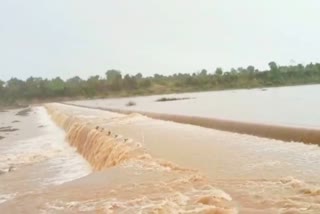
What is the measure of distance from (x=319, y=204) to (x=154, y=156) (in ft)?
16.3

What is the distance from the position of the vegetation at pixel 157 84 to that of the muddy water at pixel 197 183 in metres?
65.5

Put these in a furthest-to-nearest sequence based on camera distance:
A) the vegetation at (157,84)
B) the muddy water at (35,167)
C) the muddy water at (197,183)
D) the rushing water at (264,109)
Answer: the vegetation at (157,84) < the rushing water at (264,109) < the muddy water at (35,167) < the muddy water at (197,183)

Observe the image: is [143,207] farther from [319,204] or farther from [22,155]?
[22,155]

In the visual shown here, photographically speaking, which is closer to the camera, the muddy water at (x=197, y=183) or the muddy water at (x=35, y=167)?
the muddy water at (x=197, y=183)

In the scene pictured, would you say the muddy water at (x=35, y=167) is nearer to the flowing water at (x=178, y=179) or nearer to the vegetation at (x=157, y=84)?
the flowing water at (x=178, y=179)

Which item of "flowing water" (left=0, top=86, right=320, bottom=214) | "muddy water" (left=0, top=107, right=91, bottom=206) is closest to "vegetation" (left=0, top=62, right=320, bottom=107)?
"muddy water" (left=0, top=107, right=91, bottom=206)

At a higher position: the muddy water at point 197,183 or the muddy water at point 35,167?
the muddy water at point 197,183

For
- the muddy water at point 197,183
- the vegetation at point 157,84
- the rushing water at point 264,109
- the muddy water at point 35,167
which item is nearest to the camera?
the muddy water at point 197,183

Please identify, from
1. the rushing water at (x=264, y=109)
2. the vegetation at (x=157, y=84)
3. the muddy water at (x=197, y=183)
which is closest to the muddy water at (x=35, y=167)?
the muddy water at (x=197, y=183)

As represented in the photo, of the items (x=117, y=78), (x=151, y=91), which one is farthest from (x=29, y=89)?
(x=151, y=91)

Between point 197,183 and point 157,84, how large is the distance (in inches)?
3185

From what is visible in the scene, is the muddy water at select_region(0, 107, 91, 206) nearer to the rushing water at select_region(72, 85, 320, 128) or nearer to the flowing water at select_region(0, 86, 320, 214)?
the flowing water at select_region(0, 86, 320, 214)

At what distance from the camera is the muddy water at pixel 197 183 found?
212 inches

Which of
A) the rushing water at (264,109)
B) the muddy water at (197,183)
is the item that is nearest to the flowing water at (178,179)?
the muddy water at (197,183)
